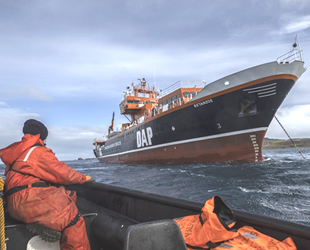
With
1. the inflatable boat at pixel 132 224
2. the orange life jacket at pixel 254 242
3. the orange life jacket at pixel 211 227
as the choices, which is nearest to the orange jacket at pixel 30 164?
the inflatable boat at pixel 132 224

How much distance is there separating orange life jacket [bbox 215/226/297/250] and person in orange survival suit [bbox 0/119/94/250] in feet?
4.20

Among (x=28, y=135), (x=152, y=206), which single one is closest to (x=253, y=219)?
(x=152, y=206)

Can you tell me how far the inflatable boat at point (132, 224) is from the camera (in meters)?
1.08

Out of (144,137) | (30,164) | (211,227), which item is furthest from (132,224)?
(144,137)

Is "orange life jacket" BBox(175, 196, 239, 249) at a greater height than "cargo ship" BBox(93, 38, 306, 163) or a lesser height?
lesser

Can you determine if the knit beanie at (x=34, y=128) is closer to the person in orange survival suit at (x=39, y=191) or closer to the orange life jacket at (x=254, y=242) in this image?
the person in orange survival suit at (x=39, y=191)

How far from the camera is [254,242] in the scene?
1.56 m

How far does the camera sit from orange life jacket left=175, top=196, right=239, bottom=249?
1.63m

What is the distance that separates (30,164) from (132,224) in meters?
1.46

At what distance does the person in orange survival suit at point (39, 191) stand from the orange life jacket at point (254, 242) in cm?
128

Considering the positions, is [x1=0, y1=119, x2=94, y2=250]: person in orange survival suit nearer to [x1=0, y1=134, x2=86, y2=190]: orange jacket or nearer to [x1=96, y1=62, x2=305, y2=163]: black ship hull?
[x1=0, y1=134, x2=86, y2=190]: orange jacket

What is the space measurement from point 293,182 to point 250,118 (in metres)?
5.12

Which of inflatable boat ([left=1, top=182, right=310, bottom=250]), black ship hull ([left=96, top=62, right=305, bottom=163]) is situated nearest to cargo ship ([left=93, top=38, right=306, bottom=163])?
black ship hull ([left=96, top=62, right=305, bottom=163])

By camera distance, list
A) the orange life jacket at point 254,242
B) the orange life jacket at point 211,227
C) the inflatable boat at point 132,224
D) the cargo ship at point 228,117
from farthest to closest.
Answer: the cargo ship at point 228,117
the orange life jacket at point 211,227
the orange life jacket at point 254,242
the inflatable boat at point 132,224
